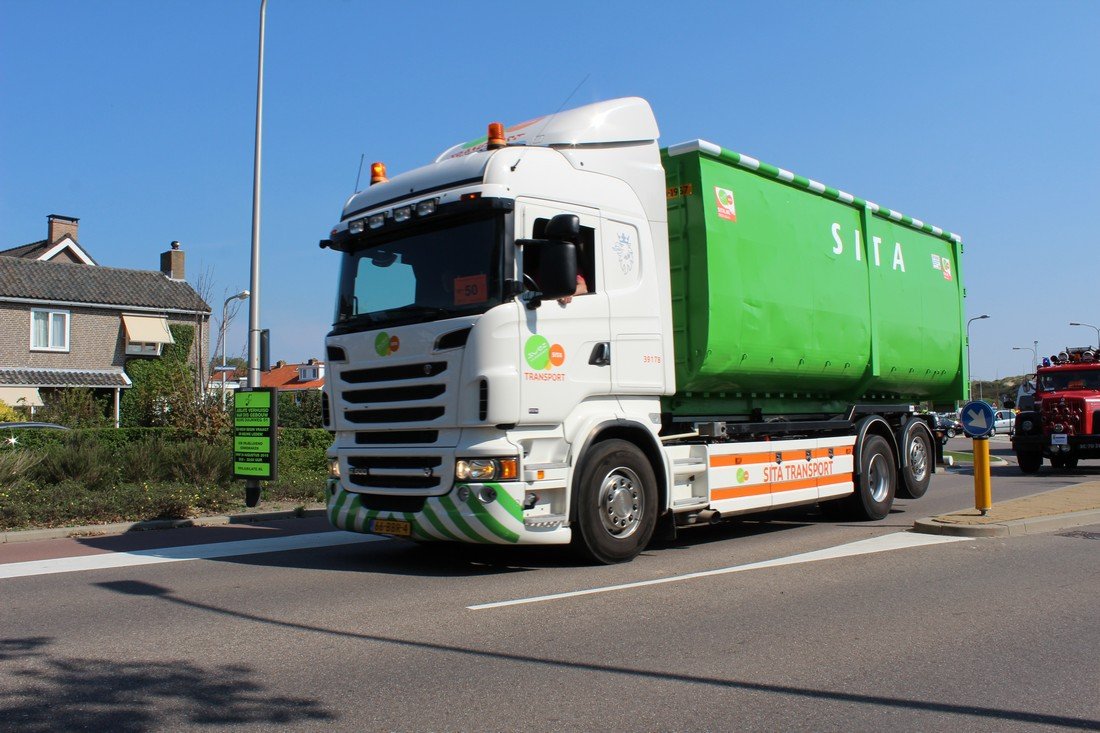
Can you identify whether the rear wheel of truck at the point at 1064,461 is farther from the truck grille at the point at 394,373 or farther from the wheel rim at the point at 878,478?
the truck grille at the point at 394,373

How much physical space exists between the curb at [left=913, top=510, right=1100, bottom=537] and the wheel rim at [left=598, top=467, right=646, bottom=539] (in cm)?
396

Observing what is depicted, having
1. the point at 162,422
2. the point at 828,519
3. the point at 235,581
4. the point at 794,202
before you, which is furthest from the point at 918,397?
the point at 162,422

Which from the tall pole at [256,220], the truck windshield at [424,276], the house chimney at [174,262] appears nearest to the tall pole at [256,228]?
the tall pole at [256,220]

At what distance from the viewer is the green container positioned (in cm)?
921

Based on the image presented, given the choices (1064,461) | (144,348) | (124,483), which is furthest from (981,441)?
(144,348)

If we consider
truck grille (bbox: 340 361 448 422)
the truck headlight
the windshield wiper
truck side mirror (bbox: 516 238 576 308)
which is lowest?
the truck headlight

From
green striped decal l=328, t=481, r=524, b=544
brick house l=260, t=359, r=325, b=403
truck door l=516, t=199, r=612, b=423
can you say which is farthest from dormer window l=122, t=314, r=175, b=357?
brick house l=260, t=359, r=325, b=403

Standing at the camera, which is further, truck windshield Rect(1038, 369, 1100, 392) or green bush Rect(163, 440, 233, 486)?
truck windshield Rect(1038, 369, 1100, 392)

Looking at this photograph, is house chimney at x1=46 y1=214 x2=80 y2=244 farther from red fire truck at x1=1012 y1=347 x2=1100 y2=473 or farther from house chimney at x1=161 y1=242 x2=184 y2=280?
red fire truck at x1=1012 y1=347 x2=1100 y2=473

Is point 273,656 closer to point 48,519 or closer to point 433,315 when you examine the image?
point 433,315

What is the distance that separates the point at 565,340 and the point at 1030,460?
59.6 feet

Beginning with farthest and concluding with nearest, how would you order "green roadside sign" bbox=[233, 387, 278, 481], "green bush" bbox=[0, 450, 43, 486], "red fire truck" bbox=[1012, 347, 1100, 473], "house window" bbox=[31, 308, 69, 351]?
"house window" bbox=[31, 308, 69, 351] < "red fire truck" bbox=[1012, 347, 1100, 473] < "green roadside sign" bbox=[233, 387, 278, 481] < "green bush" bbox=[0, 450, 43, 486]

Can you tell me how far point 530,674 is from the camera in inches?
194

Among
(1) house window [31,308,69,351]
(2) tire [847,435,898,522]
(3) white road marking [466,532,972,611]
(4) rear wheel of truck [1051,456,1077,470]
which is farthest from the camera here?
(1) house window [31,308,69,351]
